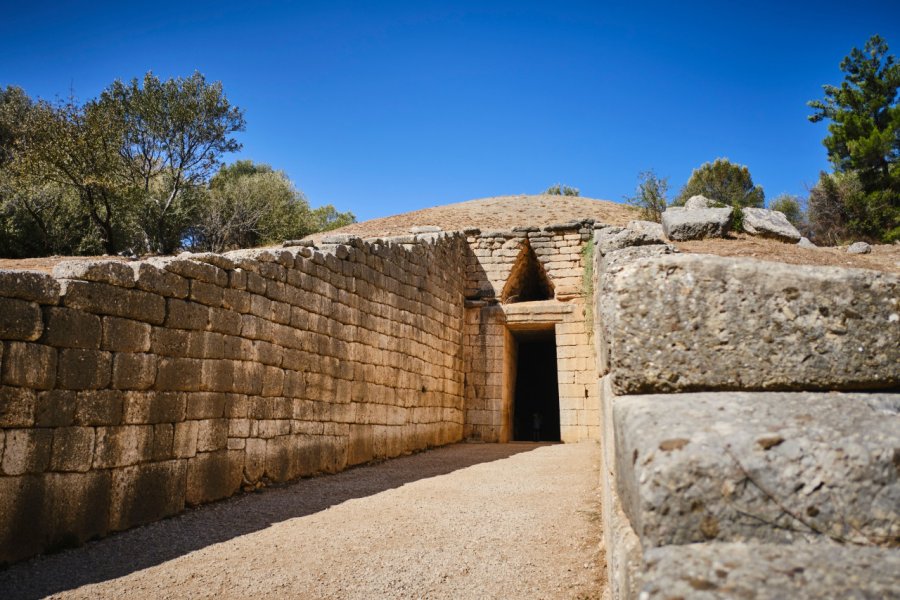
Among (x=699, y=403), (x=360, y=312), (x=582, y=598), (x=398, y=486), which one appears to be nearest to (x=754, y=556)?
(x=699, y=403)

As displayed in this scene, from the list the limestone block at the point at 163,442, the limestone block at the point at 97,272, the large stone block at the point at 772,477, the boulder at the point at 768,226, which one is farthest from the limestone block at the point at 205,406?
the boulder at the point at 768,226

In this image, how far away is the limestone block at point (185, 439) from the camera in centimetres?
536

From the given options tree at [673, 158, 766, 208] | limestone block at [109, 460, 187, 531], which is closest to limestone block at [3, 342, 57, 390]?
limestone block at [109, 460, 187, 531]

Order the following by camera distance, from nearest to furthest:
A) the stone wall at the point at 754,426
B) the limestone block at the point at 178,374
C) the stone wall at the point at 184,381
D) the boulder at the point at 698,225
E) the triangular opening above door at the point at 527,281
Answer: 1. the stone wall at the point at 754,426
2. the stone wall at the point at 184,381
3. the limestone block at the point at 178,374
4. the boulder at the point at 698,225
5. the triangular opening above door at the point at 527,281

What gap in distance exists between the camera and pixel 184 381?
17.9 feet

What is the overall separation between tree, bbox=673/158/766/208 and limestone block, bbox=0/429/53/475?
2546cm

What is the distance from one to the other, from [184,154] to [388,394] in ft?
58.3

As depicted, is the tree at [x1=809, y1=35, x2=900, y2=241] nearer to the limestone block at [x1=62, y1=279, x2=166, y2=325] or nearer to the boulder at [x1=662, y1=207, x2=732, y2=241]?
the boulder at [x1=662, y1=207, x2=732, y2=241]

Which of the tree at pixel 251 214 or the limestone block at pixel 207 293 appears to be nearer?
the limestone block at pixel 207 293

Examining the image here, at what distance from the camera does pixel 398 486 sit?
22.5 feet

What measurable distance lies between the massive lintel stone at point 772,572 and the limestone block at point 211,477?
17.0 ft

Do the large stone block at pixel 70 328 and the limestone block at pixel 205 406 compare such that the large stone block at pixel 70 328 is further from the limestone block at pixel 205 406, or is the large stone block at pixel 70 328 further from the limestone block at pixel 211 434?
the limestone block at pixel 211 434

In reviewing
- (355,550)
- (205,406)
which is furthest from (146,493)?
(355,550)

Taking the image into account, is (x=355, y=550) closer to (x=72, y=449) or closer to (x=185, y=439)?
(x=185, y=439)
